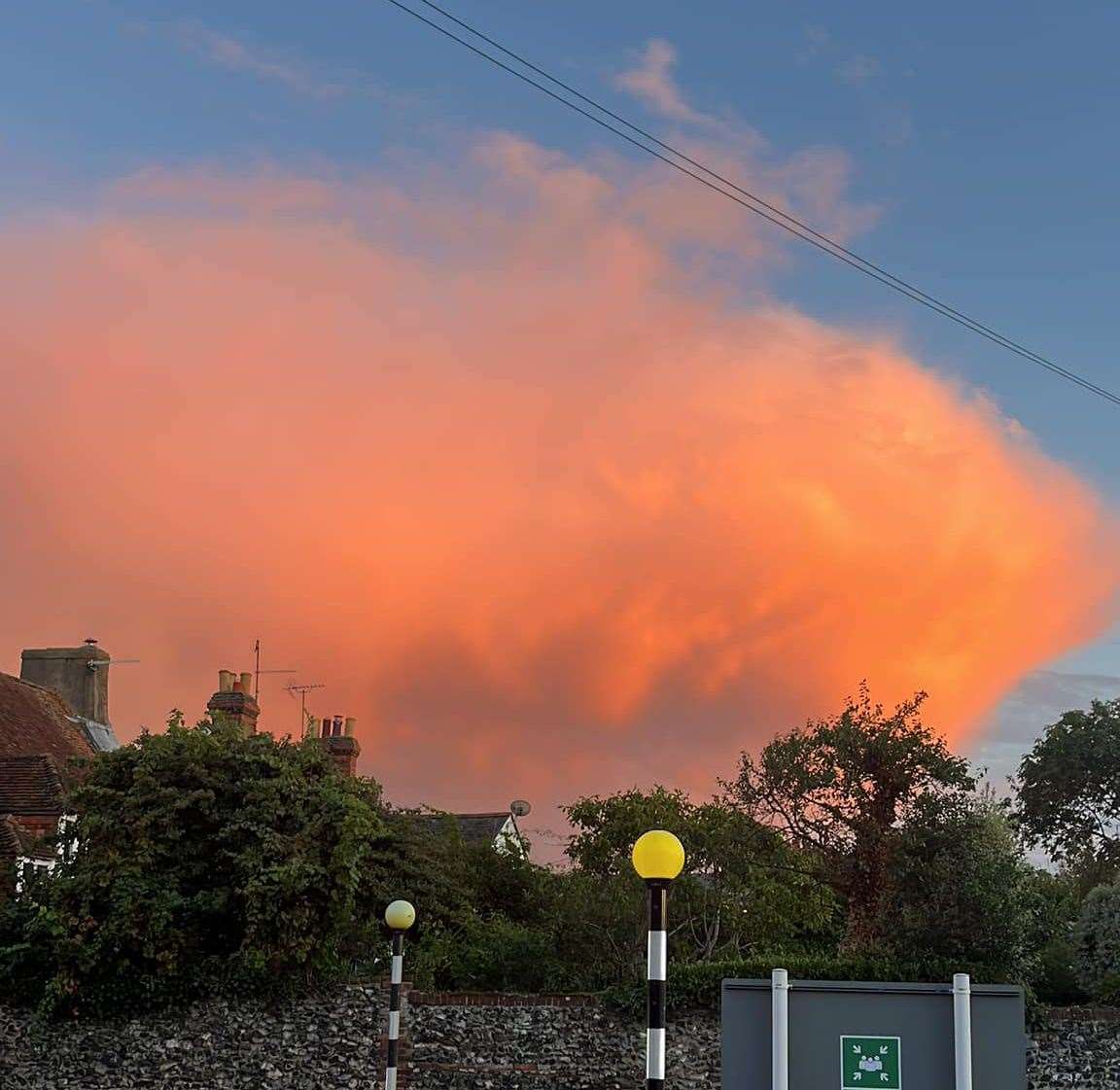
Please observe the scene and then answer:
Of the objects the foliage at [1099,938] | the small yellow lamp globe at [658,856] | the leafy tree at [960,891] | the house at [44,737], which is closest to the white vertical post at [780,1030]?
the small yellow lamp globe at [658,856]

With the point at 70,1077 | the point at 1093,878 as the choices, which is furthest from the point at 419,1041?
the point at 1093,878

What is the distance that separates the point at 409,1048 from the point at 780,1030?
12.5 m

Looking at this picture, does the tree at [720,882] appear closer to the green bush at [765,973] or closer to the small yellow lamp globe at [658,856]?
the green bush at [765,973]

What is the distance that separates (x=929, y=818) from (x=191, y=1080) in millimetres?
13988

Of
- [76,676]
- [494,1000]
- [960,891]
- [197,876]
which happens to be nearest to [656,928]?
[494,1000]

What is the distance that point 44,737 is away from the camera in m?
35.9

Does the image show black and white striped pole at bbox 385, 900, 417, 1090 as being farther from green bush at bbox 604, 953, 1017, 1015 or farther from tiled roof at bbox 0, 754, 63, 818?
tiled roof at bbox 0, 754, 63, 818

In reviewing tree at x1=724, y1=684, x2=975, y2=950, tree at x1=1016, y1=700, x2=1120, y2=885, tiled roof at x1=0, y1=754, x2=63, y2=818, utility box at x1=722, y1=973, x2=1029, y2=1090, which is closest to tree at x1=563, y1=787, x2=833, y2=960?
tree at x1=724, y1=684, x2=975, y2=950

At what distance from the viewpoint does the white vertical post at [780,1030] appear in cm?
1135

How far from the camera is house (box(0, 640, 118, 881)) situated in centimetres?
2836

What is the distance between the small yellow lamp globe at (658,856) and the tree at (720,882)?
55.0 ft

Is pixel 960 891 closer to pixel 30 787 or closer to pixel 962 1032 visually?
pixel 962 1032

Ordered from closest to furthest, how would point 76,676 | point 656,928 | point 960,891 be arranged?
1. point 656,928
2. point 960,891
3. point 76,676

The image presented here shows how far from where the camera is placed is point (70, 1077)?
22.7 meters
